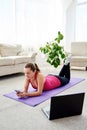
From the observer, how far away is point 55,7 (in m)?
5.96

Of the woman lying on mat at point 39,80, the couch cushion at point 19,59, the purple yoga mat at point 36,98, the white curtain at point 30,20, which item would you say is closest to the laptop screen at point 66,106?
the purple yoga mat at point 36,98

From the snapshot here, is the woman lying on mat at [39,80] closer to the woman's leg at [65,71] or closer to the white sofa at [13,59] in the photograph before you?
the woman's leg at [65,71]

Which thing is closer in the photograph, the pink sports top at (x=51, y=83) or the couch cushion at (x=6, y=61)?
the pink sports top at (x=51, y=83)

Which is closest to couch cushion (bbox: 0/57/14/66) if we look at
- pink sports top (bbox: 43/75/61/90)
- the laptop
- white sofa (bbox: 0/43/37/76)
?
white sofa (bbox: 0/43/37/76)

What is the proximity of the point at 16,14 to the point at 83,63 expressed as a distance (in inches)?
102

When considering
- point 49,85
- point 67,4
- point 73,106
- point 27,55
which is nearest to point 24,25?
point 27,55

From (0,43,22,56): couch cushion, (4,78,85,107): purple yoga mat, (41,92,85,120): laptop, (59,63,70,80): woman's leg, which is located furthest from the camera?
(0,43,22,56): couch cushion

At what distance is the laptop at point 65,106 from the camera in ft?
5.17

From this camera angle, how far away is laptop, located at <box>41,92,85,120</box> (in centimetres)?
158

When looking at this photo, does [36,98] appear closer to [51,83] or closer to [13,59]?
[51,83]

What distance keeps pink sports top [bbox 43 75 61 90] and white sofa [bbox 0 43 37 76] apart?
1229 millimetres

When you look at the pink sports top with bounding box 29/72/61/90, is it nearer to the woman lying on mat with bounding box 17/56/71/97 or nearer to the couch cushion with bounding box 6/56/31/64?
the woman lying on mat with bounding box 17/56/71/97

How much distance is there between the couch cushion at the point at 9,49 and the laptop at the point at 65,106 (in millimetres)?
2786

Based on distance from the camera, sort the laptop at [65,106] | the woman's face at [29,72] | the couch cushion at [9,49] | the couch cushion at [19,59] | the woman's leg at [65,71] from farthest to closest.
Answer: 1. the couch cushion at [9,49]
2. the couch cushion at [19,59]
3. the woman's leg at [65,71]
4. the woman's face at [29,72]
5. the laptop at [65,106]
